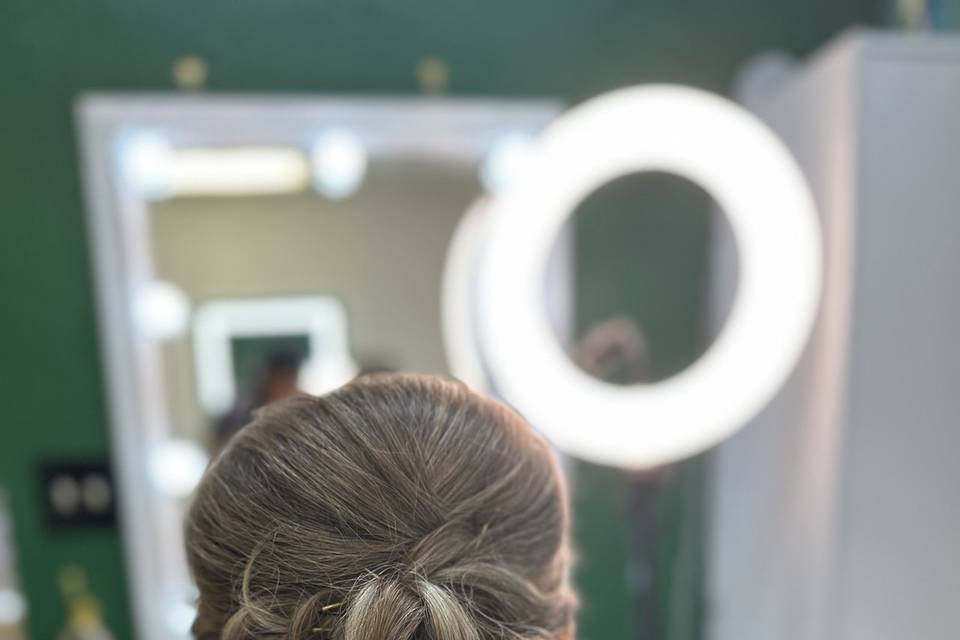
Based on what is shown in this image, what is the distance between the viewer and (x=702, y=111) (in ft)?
2.07

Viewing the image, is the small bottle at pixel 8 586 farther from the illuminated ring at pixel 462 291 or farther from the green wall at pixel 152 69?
the illuminated ring at pixel 462 291

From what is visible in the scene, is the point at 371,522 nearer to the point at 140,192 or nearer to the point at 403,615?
the point at 403,615

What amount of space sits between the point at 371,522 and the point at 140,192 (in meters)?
0.56

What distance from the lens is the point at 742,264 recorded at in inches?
26.3

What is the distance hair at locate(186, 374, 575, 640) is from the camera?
0.34 metres

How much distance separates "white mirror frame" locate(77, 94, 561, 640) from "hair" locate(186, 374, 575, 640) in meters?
0.42

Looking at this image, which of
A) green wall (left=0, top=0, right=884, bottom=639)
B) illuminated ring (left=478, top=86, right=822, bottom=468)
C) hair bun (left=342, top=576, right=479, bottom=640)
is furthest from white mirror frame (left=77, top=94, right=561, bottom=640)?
hair bun (left=342, top=576, right=479, bottom=640)

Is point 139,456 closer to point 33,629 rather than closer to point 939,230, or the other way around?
point 33,629

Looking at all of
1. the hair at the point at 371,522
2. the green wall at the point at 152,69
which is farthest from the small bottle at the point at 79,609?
the hair at the point at 371,522

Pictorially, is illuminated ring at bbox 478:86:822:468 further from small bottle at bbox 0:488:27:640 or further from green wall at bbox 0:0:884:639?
small bottle at bbox 0:488:27:640

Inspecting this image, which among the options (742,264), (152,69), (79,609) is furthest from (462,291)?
(79,609)

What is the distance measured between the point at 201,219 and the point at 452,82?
34 centimetres

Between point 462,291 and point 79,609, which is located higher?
→ point 462,291

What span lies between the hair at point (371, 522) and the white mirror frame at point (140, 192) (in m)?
0.42
